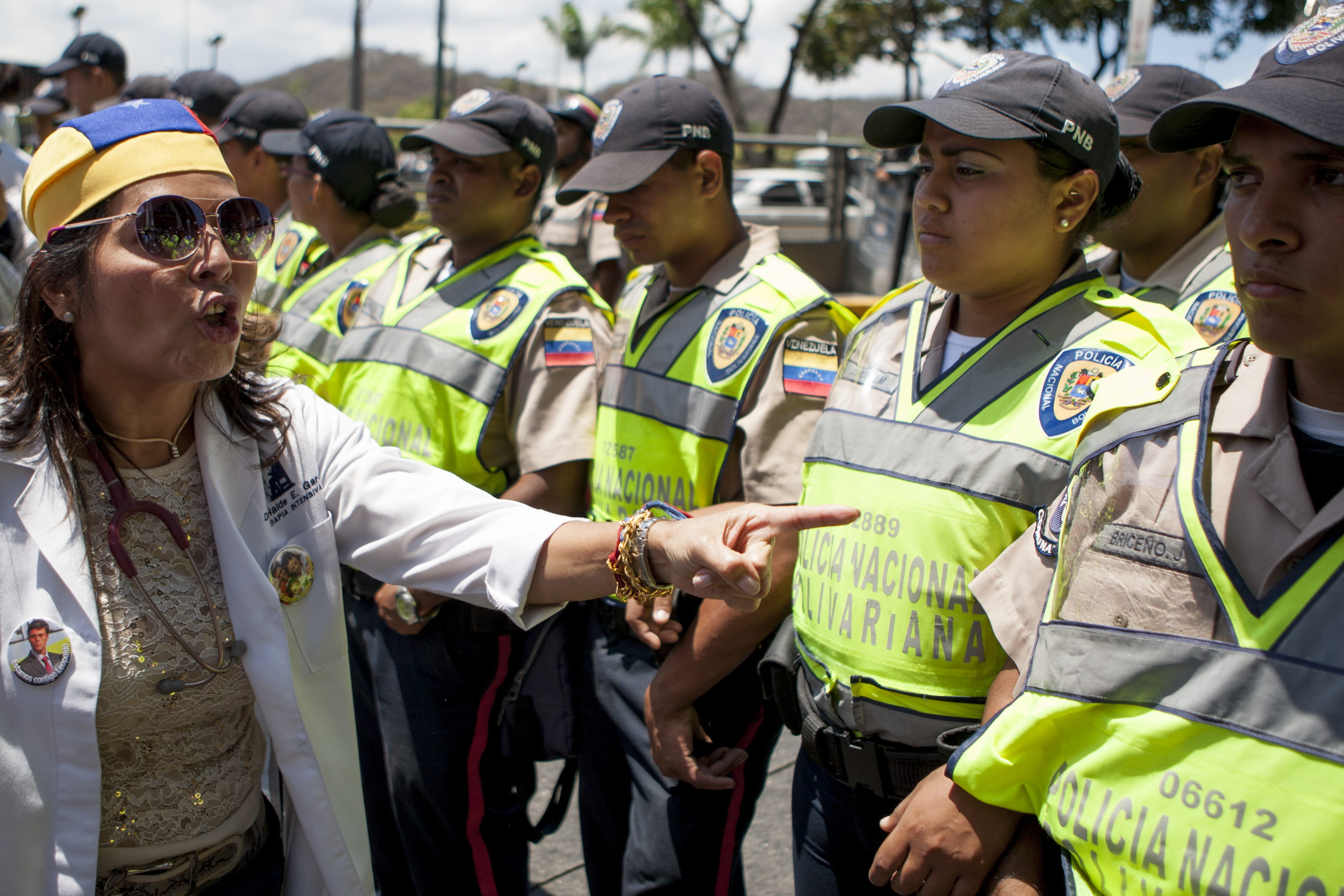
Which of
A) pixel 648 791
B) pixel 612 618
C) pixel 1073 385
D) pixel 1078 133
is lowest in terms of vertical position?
pixel 648 791

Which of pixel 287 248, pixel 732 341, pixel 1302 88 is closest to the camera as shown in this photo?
pixel 1302 88

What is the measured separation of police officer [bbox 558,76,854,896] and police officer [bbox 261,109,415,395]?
1300 mm

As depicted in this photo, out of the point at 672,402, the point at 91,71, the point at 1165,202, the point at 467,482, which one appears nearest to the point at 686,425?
the point at 672,402

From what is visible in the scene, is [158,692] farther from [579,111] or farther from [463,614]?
[579,111]

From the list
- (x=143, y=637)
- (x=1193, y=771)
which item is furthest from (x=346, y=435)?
(x=1193, y=771)

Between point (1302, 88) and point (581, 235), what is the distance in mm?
4555

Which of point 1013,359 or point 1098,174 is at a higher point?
point 1098,174

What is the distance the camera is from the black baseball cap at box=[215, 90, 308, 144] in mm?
4812

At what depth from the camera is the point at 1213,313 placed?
2697 millimetres

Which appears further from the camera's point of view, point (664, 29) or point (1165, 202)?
point (664, 29)

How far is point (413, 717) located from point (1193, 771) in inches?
82.2

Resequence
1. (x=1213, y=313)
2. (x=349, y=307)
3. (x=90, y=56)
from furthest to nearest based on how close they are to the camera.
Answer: (x=90, y=56)
(x=349, y=307)
(x=1213, y=313)

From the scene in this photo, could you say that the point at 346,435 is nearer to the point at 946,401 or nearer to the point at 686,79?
the point at 946,401

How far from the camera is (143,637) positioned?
1644 mm
